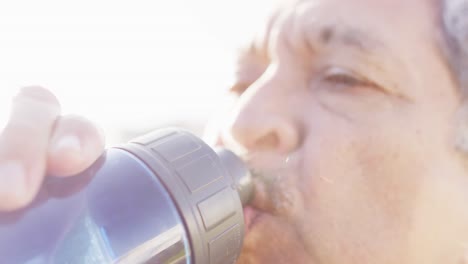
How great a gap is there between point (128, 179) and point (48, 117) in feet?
0.53

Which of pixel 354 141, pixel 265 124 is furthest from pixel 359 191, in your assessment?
pixel 265 124

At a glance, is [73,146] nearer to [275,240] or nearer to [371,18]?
[275,240]

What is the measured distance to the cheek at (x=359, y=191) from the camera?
0.89 metres

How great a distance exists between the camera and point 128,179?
70cm

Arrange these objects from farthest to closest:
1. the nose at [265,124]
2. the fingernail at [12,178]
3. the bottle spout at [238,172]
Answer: the nose at [265,124] → the bottle spout at [238,172] → the fingernail at [12,178]

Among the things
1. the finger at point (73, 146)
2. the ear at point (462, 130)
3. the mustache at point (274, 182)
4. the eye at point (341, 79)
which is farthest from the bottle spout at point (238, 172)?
the ear at point (462, 130)

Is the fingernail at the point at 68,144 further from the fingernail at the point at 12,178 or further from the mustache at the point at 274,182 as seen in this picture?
the mustache at the point at 274,182

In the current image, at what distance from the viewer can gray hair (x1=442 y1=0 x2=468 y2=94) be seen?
0.97 metres

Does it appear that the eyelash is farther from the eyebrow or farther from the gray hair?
the gray hair

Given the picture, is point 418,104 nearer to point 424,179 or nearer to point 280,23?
point 424,179

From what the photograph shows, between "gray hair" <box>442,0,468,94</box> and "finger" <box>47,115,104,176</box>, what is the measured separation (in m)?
0.62

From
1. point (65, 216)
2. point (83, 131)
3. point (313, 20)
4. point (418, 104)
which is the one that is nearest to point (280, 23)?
point (313, 20)

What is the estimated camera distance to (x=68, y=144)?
0.73 meters

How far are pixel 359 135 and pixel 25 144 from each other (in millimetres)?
528
